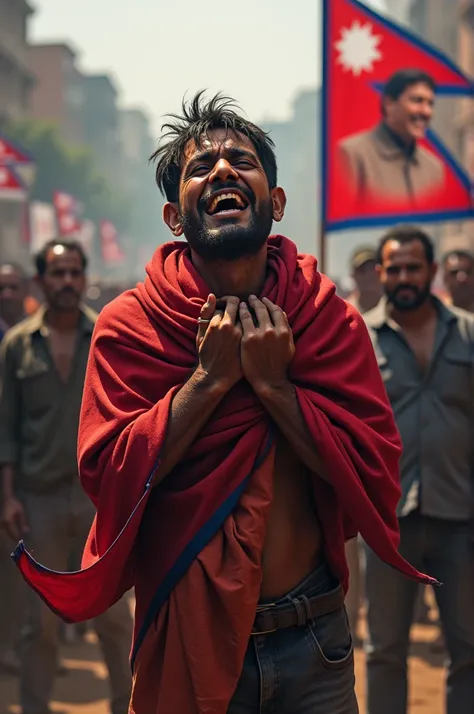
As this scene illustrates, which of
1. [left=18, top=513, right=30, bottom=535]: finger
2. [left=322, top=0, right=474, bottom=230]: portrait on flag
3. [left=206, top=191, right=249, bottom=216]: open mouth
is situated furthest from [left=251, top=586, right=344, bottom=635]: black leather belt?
[left=322, top=0, right=474, bottom=230]: portrait on flag

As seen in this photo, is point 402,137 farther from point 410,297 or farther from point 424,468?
point 424,468

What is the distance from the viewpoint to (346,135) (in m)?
7.68

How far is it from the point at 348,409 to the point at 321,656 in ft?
1.97

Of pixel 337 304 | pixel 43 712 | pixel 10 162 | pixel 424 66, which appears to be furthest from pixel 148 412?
pixel 10 162

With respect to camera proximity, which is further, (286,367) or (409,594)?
(409,594)

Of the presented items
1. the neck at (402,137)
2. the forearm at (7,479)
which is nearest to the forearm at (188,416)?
the forearm at (7,479)

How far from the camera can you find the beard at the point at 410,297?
5.06 meters

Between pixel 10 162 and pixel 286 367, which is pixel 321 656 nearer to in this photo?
pixel 286 367

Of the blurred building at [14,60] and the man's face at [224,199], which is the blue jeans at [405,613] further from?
the blurred building at [14,60]

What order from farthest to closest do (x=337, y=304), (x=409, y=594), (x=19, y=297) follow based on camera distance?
1. (x=19, y=297)
2. (x=409, y=594)
3. (x=337, y=304)

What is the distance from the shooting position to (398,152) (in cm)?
775

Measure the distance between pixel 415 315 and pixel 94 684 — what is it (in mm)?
2962

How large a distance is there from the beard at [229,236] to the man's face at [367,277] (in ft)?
17.7

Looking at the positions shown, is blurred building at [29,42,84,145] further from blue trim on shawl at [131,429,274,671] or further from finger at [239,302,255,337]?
blue trim on shawl at [131,429,274,671]
